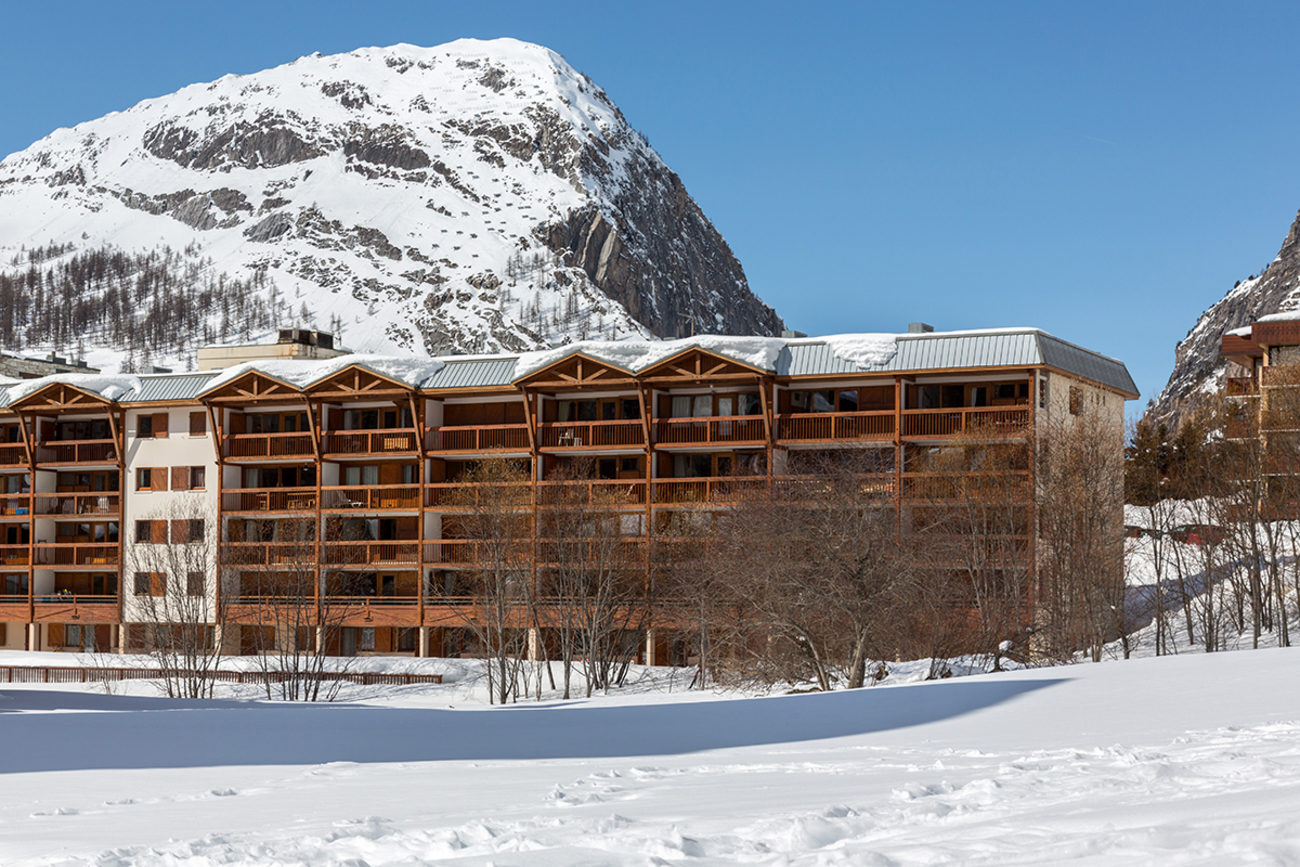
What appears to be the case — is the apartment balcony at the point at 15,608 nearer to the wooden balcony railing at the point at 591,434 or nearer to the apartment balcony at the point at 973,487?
the wooden balcony railing at the point at 591,434

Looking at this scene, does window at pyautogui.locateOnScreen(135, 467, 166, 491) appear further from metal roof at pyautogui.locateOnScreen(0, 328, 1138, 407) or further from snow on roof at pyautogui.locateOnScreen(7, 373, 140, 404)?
metal roof at pyautogui.locateOnScreen(0, 328, 1138, 407)

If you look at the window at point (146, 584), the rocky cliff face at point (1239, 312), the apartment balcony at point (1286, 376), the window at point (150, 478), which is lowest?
the window at point (146, 584)

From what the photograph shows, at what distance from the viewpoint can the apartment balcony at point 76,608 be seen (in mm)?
72250

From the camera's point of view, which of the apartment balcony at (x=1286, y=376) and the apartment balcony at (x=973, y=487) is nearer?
the apartment balcony at (x=973, y=487)

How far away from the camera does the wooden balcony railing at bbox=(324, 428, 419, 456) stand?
6725cm

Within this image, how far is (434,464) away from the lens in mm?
68000

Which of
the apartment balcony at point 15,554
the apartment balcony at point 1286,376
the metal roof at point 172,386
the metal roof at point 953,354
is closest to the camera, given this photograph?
the apartment balcony at point 1286,376

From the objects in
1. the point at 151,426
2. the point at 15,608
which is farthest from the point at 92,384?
the point at 15,608

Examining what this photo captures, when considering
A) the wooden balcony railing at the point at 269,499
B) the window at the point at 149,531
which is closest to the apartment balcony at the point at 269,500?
the wooden balcony railing at the point at 269,499

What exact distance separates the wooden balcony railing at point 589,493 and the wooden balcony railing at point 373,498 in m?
8.50

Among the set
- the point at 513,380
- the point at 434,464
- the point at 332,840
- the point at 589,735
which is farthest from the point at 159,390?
the point at 332,840

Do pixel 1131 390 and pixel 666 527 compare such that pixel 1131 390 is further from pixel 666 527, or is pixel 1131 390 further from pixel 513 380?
pixel 513 380

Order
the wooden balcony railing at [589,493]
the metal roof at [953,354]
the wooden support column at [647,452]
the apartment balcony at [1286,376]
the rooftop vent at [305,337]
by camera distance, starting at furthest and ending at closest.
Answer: the rooftop vent at [305,337]
the wooden support column at [647,452]
the wooden balcony railing at [589,493]
the metal roof at [953,354]
the apartment balcony at [1286,376]

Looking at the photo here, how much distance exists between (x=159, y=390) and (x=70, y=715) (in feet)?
165
